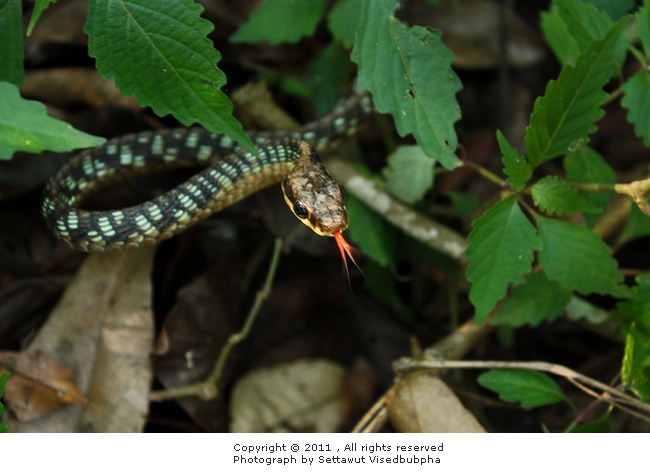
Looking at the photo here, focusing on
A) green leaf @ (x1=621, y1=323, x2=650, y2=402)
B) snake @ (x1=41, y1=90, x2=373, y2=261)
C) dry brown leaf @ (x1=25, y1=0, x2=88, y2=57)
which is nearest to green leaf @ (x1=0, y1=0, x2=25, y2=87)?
snake @ (x1=41, y1=90, x2=373, y2=261)

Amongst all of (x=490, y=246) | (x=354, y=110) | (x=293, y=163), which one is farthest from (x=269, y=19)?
(x=490, y=246)

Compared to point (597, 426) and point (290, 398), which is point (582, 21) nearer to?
point (597, 426)

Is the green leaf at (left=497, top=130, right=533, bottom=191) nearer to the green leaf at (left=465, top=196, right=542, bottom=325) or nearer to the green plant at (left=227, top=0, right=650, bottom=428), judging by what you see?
the green plant at (left=227, top=0, right=650, bottom=428)

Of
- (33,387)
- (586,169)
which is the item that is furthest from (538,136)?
Answer: (33,387)

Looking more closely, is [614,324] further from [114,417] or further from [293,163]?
[114,417]

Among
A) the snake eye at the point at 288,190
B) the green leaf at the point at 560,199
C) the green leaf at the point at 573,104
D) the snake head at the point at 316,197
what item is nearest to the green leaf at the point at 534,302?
the green leaf at the point at 560,199

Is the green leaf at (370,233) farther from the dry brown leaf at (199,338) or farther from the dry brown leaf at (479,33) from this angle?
the dry brown leaf at (479,33)
